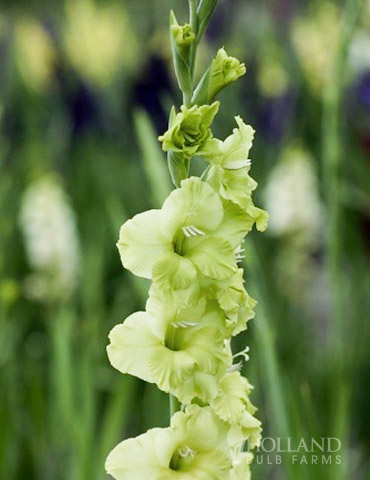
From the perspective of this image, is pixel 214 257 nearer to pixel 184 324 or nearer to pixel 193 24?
pixel 184 324

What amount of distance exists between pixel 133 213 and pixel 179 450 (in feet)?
6.57

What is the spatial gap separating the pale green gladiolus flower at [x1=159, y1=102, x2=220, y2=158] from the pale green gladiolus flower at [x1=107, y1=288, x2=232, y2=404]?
0.27 ft

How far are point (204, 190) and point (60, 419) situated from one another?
3.29ft

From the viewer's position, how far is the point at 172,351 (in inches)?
21.5

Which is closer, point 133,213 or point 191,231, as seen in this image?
point 191,231

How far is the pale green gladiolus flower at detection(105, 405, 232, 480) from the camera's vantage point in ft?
1.80

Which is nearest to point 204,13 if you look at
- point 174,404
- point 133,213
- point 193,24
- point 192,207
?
point 193,24

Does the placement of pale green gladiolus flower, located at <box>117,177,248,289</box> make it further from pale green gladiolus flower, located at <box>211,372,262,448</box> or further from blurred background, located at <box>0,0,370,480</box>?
blurred background, located at <box>0,0,370,480</box>

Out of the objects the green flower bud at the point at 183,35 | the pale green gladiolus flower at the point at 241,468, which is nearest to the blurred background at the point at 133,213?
the pale green gladiolus flower at the point at 241,468

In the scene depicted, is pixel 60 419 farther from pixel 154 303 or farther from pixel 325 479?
pixel 154 303

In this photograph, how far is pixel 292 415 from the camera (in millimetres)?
905

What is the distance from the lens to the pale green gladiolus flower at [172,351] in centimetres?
53

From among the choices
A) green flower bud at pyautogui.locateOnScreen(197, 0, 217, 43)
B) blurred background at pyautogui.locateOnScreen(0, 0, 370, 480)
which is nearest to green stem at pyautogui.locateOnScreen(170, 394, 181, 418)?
green flower bud at pyautogui.locateOnScreen(197, 0, 217, 43)

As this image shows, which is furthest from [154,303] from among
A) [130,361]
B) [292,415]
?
[292,415]
